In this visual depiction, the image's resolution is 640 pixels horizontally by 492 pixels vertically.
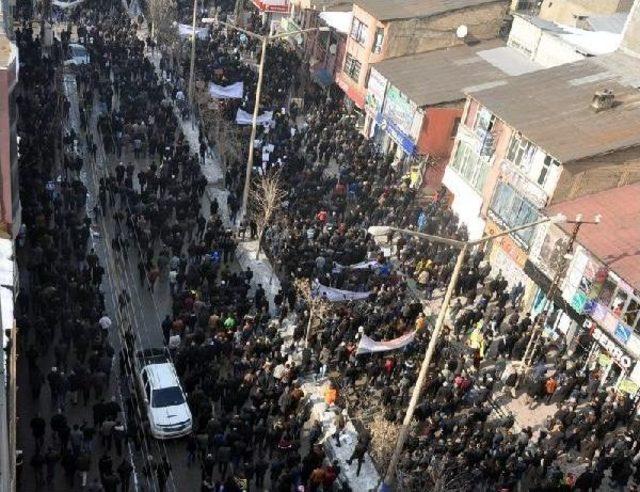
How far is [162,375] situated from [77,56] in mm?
26865

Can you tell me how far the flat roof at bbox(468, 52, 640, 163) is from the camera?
26.3 m

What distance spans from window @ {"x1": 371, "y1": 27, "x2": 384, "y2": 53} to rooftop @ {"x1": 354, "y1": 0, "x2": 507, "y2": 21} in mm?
846

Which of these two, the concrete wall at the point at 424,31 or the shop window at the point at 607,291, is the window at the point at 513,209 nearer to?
the shop window at the point at 607,291

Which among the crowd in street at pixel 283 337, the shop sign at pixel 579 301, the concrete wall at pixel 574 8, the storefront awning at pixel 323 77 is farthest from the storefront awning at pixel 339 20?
the shop sign at pixel 579 301

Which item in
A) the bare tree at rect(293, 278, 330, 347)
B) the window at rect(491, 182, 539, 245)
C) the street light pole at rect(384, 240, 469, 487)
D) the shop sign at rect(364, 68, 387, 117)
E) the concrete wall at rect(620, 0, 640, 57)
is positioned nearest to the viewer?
the street light pole at rect(384, 240, 469, 487)

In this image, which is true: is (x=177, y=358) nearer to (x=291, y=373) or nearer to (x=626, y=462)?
(x=291, y=373)

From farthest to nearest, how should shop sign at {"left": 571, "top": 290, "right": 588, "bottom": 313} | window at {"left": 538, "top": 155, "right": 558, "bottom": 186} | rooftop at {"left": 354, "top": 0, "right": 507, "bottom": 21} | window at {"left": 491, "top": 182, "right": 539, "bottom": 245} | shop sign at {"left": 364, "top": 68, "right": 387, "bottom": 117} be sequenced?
rooftop at {"left": 354, "top": 0, "right": 507, "bottom": 21} → shop sign at {"left": 364, "top": 68, "right": 387, "bottom": 117} → window at {"left": 491, "top": 182, "right": 539, "bottom": 245} → window at {"left": 538, "top": 155, "right": 558, "bottom": 186} → shop sign at {"left": 571, "top": 290, "right": 588, "bottom": 313}

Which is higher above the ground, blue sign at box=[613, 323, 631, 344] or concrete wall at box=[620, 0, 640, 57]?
concrete wall at box=[620, 0, 640, 57]

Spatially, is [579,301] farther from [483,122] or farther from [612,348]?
[483,122]

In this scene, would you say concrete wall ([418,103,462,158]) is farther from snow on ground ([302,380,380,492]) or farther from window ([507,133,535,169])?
snow on ground ([302,380,380,492])

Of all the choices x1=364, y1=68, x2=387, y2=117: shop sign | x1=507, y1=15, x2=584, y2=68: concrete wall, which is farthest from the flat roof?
x1=364, y1=68, x2=387, y2=117: shop sign

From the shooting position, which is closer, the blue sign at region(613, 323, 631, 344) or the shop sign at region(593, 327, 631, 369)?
the blue sign at region(613, 323, 631, 344)

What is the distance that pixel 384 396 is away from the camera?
797 inches

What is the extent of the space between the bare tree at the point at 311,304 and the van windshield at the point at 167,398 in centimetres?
462
